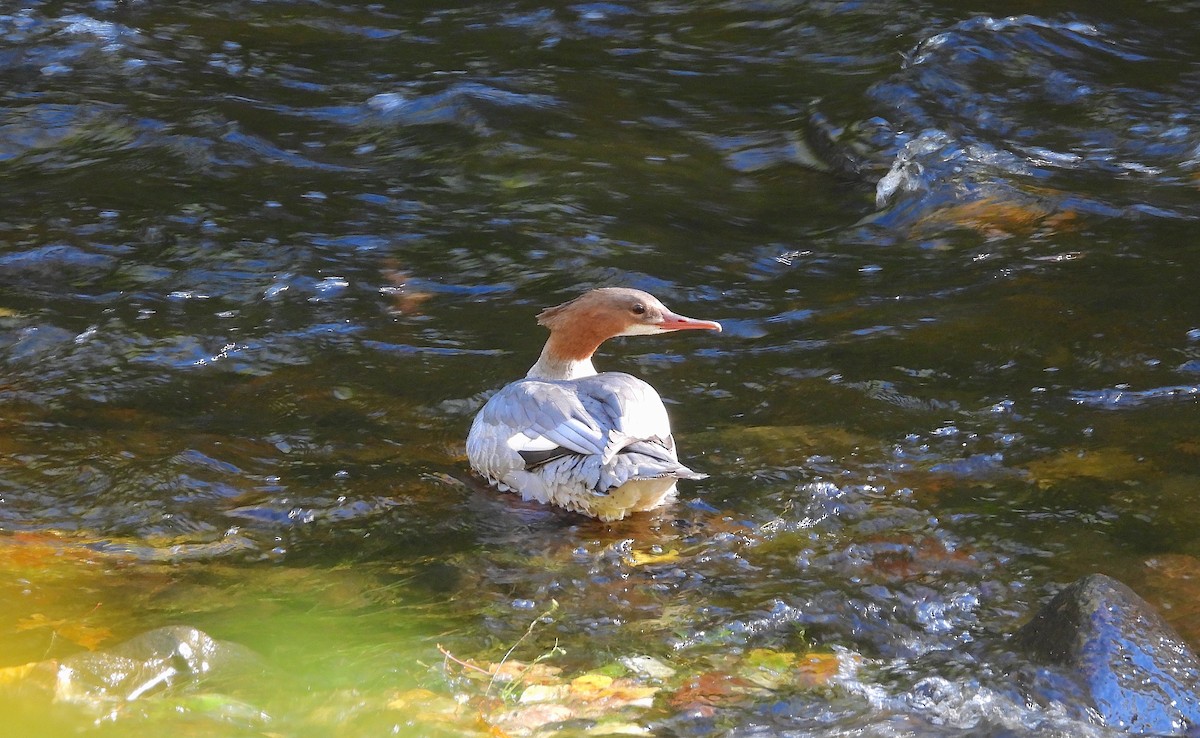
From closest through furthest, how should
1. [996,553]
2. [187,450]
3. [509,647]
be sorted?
1. [509,647]
2. [996,553]
3. [187,450]

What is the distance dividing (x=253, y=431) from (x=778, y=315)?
2.79 m

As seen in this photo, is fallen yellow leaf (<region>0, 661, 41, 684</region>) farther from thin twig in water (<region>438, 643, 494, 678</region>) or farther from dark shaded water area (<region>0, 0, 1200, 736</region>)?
thin twig in water (<region>438, 643, 494, 678</region>)

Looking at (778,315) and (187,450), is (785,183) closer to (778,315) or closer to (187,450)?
(778,315)

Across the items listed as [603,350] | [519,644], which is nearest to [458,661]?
[519,644]

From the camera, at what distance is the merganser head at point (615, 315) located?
6.01m

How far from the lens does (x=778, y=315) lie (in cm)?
704

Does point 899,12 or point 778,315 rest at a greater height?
point 899,12

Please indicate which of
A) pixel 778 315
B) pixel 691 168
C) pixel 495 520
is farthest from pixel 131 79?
pixel 495 520

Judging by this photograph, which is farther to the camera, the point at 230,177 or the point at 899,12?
the point at 899,12

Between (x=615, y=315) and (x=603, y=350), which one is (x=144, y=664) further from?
(x=603, y=350)

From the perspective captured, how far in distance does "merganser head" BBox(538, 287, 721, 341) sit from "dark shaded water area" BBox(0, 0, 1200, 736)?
448mm

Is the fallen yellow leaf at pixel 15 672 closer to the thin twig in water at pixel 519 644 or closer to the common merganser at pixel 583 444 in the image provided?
the thin twig in water at pixel 519 644

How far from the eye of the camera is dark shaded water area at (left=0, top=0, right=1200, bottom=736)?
13.1 ft

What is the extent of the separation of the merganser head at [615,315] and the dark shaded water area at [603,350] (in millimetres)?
448
